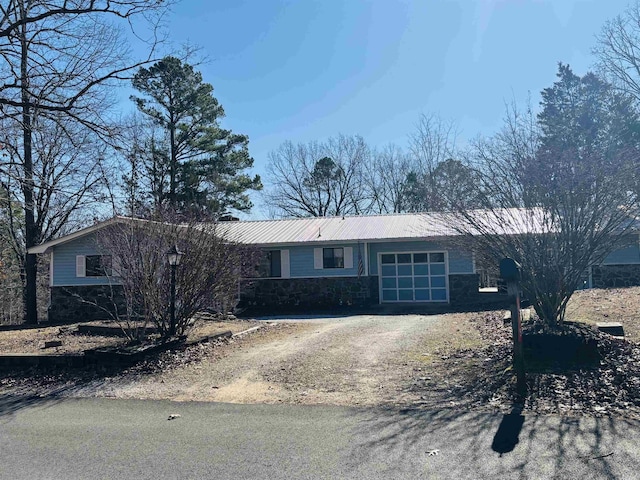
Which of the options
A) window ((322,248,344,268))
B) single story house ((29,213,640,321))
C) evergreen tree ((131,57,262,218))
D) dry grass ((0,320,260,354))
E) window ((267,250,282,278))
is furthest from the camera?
evergreen tree ((131,57,262,218))

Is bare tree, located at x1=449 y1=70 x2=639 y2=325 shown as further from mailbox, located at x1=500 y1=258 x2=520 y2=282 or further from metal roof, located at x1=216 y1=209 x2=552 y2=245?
metal roof, located at x1=216 y1=209 x2=552 y2=245

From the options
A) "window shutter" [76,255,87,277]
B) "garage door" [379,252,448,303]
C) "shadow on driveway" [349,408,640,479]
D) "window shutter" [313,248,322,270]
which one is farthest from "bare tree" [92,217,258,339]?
"garage door" [379,252,448,303]

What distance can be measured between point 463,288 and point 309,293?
5.80 meters

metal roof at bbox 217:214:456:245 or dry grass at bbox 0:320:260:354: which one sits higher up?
metal roof at bbox 217:214:456:245

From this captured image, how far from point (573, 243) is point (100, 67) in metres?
8.57

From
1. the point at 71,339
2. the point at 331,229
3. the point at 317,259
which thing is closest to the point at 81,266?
the point at 71,339

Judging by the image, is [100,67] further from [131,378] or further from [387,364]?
[387,364]

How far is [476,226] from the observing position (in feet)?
28.0

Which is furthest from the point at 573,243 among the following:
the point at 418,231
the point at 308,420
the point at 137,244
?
the point at 418,231

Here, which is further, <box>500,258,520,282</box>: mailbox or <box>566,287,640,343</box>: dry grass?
<box>566,287,640,343</box>: dry grass

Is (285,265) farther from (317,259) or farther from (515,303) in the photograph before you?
(515,303)

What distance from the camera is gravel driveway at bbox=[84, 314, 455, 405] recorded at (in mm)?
6391

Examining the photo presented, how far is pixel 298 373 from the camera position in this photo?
24.5 feet

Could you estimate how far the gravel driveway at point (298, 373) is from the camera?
6.39 metres
